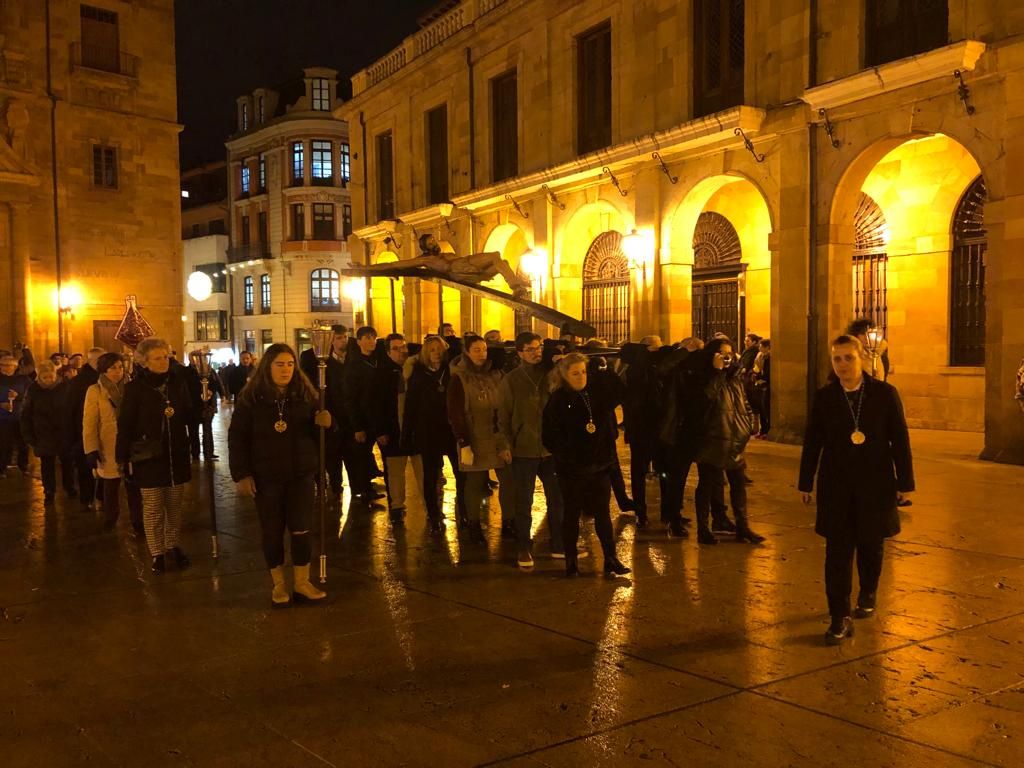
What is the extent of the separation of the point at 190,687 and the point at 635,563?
3660mm

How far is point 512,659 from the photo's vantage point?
5238 millimetres

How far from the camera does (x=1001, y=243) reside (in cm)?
1252

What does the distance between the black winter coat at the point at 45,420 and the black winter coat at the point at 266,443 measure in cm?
546

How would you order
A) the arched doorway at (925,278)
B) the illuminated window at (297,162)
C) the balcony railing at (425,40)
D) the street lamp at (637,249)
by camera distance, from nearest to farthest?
1. the arched doorway at (925,278)
2. the street lamp at (637,249)
3. the balcony railing at (425,40)
4. the illuminated window at (297,162)

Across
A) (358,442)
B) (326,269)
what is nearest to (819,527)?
(358,442)

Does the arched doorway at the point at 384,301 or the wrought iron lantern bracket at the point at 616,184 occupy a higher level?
the wrought iron lantern bracket at the point at 616,184

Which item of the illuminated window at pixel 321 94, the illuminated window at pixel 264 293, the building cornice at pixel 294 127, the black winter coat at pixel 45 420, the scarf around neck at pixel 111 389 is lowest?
the black winter coat at pixel 45 420

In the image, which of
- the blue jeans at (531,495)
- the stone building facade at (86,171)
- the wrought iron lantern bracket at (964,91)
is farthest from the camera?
the stone building facade at (86,171)

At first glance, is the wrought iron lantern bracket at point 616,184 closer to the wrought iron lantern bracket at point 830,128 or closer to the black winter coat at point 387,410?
the wrought iron lantern bracket at point 830,128

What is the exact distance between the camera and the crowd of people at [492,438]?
5.59 m

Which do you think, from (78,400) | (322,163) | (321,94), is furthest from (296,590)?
(321,94)

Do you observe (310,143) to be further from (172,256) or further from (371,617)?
(371,617)

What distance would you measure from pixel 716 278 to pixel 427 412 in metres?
12.6

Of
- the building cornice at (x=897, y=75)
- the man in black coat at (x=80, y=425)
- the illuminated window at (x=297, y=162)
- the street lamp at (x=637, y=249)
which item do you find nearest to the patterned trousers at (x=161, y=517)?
the man in black coat at (x=80, y=425)
